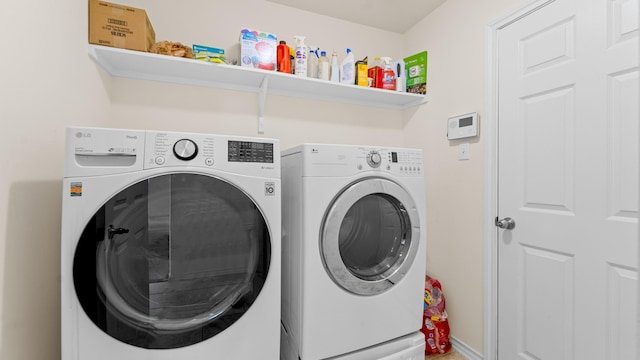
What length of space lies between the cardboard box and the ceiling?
37.2 inches

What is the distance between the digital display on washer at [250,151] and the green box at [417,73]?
1.51 meters

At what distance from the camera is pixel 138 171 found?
977 mm

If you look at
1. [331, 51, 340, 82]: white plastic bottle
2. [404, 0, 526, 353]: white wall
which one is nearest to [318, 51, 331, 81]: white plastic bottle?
[331, 51, 340, 82]: white plastic bottle

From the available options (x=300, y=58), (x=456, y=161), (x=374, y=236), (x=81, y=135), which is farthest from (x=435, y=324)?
(x=81, y=135)

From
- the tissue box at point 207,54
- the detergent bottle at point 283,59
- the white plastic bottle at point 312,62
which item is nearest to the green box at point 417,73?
the white plastic bottle at point 312,62

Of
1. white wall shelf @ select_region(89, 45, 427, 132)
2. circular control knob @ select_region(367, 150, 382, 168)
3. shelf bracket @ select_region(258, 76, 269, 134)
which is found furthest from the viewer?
shelf bracket @ select_region(258, 76, 269, 134)

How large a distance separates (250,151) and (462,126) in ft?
4.58

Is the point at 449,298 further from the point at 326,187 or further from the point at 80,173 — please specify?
the point at 80,173

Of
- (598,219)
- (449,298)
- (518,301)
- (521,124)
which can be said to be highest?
(521,124)

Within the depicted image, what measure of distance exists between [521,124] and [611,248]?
2.26ft

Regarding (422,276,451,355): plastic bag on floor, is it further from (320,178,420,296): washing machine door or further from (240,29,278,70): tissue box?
(240,29,278,70): tissue box

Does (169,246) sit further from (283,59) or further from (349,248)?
(283,59)

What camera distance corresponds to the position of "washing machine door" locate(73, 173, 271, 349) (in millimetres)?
950

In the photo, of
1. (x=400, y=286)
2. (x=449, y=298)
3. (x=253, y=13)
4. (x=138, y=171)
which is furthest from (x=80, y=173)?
(x=449, y=298)
